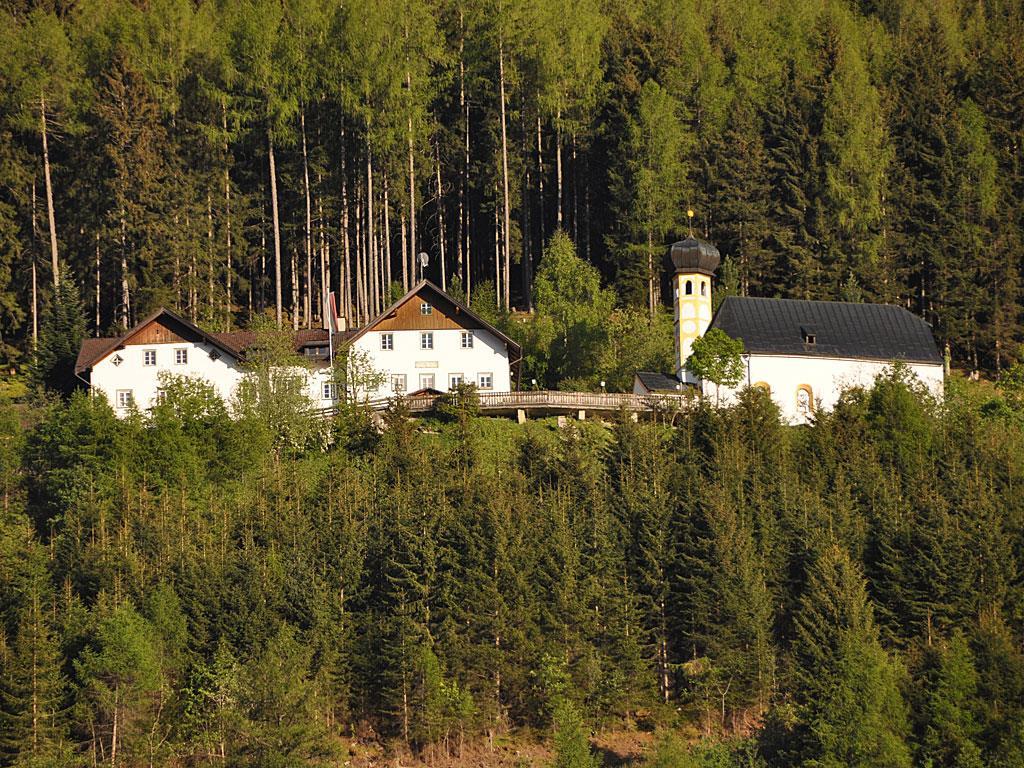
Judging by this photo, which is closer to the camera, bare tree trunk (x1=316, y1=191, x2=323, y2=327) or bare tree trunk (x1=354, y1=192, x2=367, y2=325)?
bare tree trunk (x1=316, y1=191, x2=323, y2=327)

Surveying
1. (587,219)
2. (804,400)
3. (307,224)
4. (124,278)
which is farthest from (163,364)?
(587,219)

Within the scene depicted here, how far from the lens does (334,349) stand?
62.7 meters

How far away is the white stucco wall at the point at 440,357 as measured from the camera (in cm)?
6297

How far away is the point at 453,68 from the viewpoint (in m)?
77.9

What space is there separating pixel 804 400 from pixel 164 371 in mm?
24470

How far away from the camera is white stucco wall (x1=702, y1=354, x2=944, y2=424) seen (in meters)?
63.0

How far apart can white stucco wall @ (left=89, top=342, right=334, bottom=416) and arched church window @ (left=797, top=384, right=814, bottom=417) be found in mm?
17998

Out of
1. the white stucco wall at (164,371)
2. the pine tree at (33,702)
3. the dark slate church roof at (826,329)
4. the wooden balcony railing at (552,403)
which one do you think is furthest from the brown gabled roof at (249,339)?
the pine tree at (33,702)

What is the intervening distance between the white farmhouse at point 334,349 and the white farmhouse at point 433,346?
4 cm

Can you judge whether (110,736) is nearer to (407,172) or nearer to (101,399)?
(101,399)

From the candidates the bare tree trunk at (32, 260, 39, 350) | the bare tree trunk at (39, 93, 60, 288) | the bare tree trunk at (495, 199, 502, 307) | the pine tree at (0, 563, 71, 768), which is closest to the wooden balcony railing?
the bare tree trunk at (495, 199, 502, 307)

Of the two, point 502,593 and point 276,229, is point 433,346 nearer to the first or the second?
point 276,229

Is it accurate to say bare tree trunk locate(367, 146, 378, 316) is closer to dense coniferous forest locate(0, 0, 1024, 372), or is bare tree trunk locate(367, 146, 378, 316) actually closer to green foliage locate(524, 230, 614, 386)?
dense coniferous forest locate(0, 0, 1024, 372)

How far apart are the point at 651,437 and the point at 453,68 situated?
28.9 m
